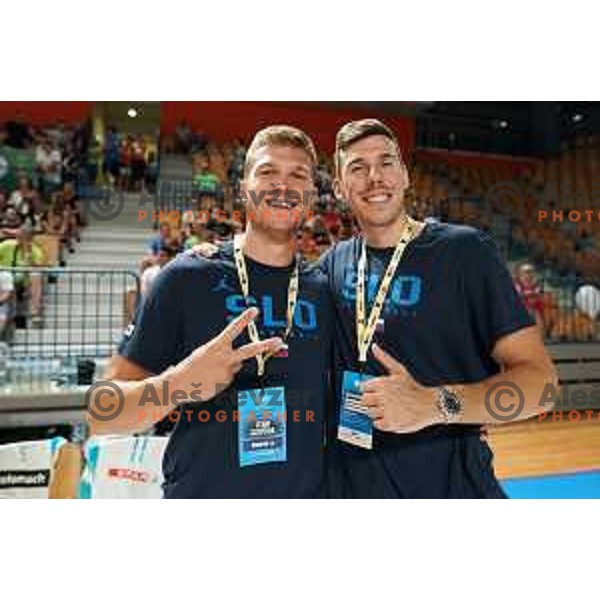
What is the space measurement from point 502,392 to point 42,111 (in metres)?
1.44

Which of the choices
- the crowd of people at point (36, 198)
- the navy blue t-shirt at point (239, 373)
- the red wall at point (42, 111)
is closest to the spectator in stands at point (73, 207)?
the crowd of people at point (36, 198)

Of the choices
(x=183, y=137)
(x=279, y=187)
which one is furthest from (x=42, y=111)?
(x=279, y=187)

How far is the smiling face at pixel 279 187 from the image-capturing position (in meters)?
1.45

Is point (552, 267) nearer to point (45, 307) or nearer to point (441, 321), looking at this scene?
point (441, 321)

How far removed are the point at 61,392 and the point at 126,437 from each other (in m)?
0.28

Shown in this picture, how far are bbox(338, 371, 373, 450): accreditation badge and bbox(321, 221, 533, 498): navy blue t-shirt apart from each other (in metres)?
0.02

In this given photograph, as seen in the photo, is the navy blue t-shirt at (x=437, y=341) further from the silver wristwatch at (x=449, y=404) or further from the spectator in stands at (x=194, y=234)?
the spectator in stands at (x=194, y=234)

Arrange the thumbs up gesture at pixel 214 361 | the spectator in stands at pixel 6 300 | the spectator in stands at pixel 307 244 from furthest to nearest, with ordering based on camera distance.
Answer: the spectator in stands at pixel 6 300
the spectator in stands at pixel 307 244
the thumbs up gesture at pixel 214 361

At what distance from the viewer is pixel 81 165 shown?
2039 millimetres

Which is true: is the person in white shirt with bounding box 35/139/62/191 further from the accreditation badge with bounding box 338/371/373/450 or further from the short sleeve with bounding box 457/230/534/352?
the short sleeve with bounding box 457/230/534/352

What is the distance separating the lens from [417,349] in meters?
1.46

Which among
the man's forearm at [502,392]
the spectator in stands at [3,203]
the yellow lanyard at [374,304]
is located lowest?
the man's forearm at [502,392]

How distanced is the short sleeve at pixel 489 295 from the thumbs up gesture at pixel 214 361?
467mm
